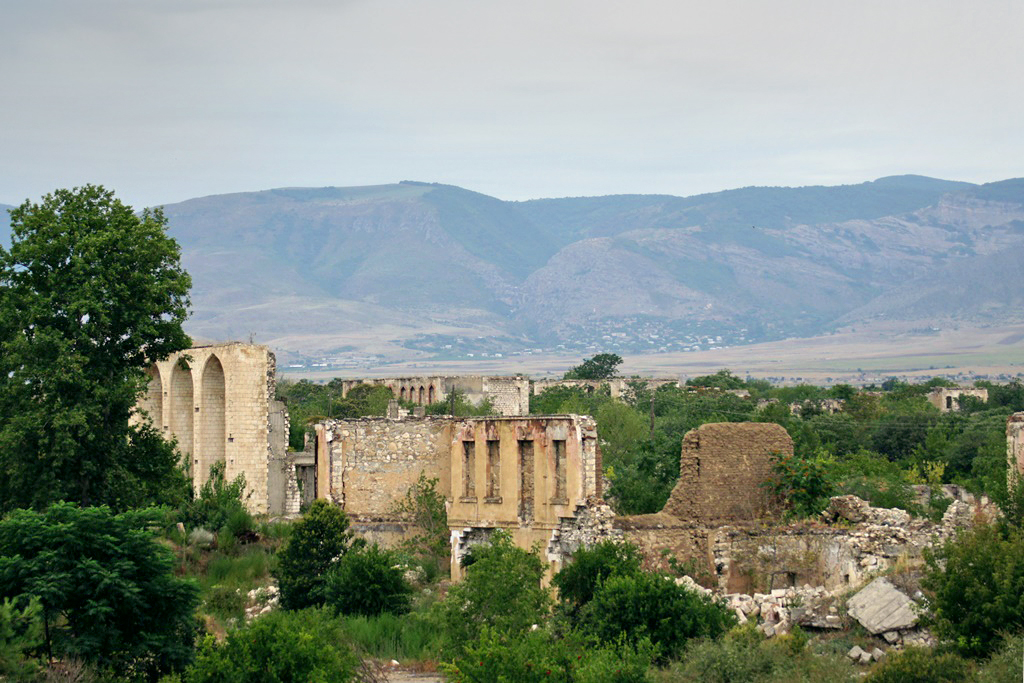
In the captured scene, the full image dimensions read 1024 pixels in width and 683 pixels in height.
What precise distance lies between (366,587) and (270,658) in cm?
742

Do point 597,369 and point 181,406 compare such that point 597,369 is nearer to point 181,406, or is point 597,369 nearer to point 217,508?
point 181,406

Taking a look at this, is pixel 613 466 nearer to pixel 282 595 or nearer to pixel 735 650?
pixel 282 595

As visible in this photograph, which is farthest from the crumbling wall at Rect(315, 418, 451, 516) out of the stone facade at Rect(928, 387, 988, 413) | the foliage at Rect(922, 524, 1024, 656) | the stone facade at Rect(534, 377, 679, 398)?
the stone facade at Rect(928, 387, 988, 413)

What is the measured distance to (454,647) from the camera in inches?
1015

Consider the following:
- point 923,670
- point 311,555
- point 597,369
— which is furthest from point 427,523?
point 597,369

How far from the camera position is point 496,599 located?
2638 centimetres

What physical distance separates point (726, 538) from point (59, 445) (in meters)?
12.5

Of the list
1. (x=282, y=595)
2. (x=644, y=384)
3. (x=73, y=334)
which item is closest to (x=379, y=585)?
(x=282, y=595)

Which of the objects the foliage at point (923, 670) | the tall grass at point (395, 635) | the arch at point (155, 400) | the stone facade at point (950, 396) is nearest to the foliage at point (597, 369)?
the stone facade at point (950, 396)

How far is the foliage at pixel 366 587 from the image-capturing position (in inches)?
1212

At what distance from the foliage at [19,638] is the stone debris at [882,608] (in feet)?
39.0

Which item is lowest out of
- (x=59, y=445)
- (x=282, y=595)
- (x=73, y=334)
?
(x=282, y=595)

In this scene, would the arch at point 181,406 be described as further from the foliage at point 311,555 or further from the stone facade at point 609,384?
the stone facade at point 609,384

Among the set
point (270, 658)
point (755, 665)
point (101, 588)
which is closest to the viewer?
point (755, 665)
